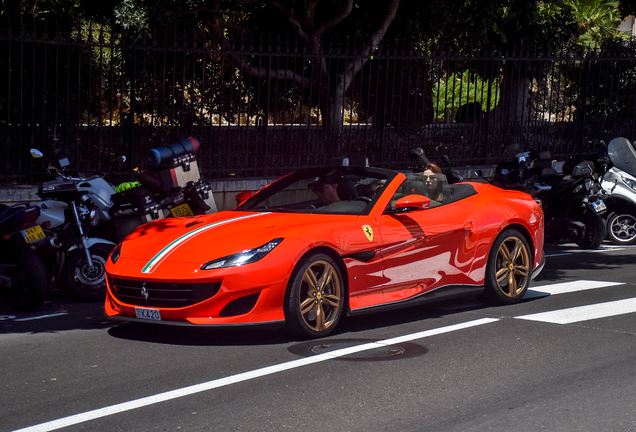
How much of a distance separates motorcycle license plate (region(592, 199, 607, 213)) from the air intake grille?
28.4 ft

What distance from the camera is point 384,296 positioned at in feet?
24.4

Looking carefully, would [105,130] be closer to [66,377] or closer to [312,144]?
[312,144]

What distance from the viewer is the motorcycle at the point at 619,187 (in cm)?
1413

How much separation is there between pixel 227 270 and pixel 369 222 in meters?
1.49

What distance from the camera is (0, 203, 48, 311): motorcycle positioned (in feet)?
27.1

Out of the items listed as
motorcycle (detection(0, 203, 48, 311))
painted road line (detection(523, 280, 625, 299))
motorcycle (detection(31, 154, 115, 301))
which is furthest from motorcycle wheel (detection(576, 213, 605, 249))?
motorcycle (detection(0, 203, 48, 311))

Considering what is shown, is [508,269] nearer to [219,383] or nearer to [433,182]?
[433,182]

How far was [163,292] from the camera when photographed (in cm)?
667

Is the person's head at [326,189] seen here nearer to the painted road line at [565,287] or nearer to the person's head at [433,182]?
the person's head at [433,182]

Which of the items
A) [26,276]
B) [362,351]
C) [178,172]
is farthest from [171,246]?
[178,172]

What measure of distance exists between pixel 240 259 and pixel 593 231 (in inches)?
328

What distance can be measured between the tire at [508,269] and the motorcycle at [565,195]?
5035 millimetres

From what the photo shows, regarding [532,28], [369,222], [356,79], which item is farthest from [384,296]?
[532,28]

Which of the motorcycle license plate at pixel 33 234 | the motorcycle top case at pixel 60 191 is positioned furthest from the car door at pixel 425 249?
the motorcycle license plate at pixel 33 234
